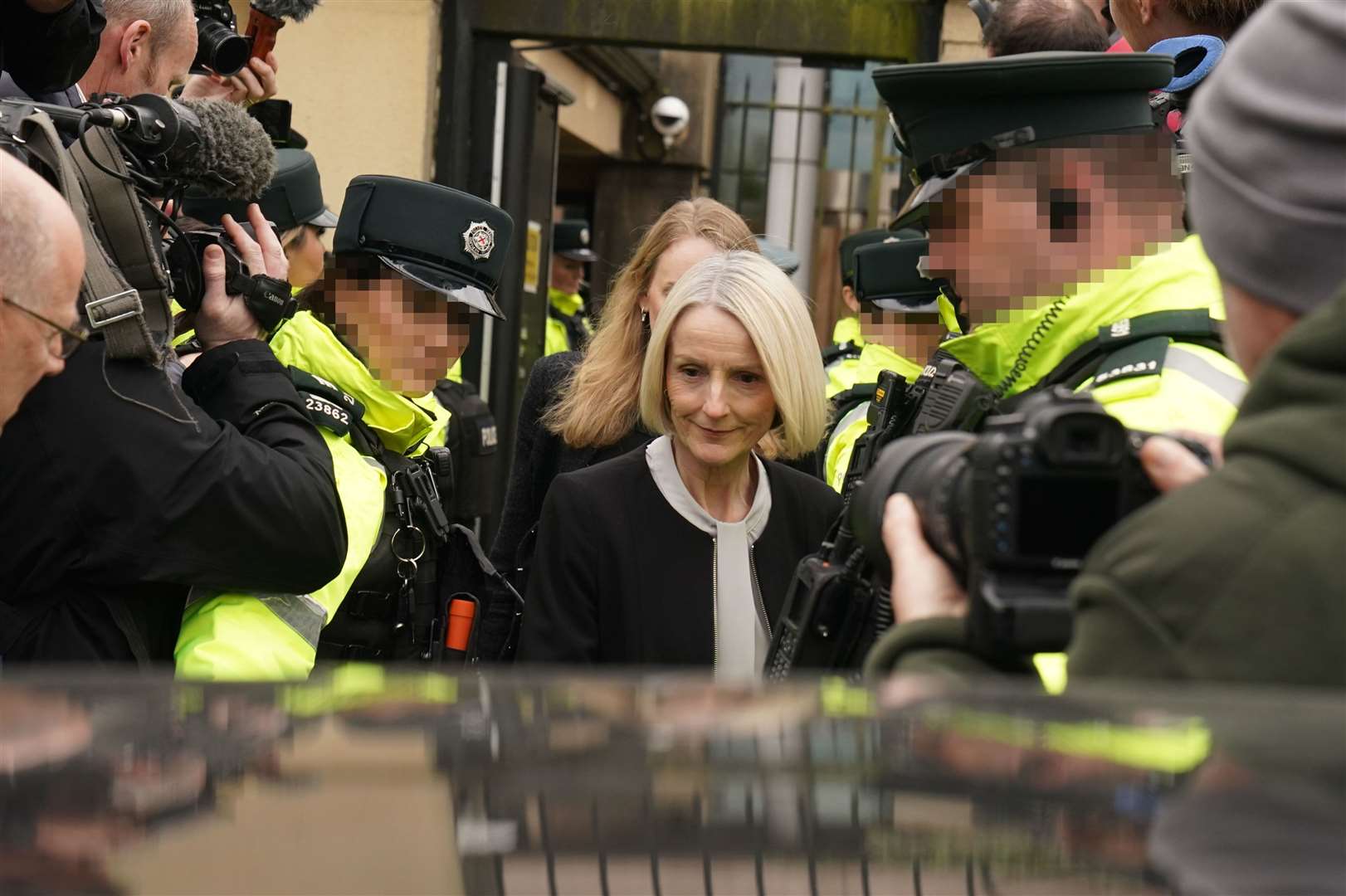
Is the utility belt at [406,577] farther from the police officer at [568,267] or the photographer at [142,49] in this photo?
the police officer at [568,267]

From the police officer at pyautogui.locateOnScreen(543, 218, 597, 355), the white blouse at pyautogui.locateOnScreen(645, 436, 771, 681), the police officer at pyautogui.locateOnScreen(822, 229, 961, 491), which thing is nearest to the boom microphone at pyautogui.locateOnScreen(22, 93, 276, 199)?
the white blouse at pyautogui.locateOnScreen(645, 436, 771, 681)

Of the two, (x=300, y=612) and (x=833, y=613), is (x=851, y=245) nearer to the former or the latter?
(x=300, y=612)

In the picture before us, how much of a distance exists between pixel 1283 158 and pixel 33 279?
62.5 inches

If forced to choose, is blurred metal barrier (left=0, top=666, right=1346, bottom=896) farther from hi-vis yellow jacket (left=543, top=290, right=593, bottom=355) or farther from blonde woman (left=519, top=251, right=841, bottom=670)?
hi-vis yellow jacket (left=543, top=290, right=593, bottom=355)

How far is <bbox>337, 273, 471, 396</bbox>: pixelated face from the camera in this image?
3488mm

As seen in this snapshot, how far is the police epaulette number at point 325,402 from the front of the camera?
305 cm

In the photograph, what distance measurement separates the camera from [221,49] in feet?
12.0

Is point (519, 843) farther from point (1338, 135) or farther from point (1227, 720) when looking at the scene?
point (1338, 135)

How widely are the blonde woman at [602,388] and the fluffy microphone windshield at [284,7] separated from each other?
108cm

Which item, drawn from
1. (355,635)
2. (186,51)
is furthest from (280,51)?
(355,635)

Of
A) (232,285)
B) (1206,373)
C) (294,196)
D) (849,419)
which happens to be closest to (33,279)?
(232,285)

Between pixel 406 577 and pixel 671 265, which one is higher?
pixel 671 265

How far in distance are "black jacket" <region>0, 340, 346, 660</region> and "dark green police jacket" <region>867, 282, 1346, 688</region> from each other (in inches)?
60.5

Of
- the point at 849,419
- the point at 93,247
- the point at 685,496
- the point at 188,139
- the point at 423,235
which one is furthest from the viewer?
the point at 849,419
